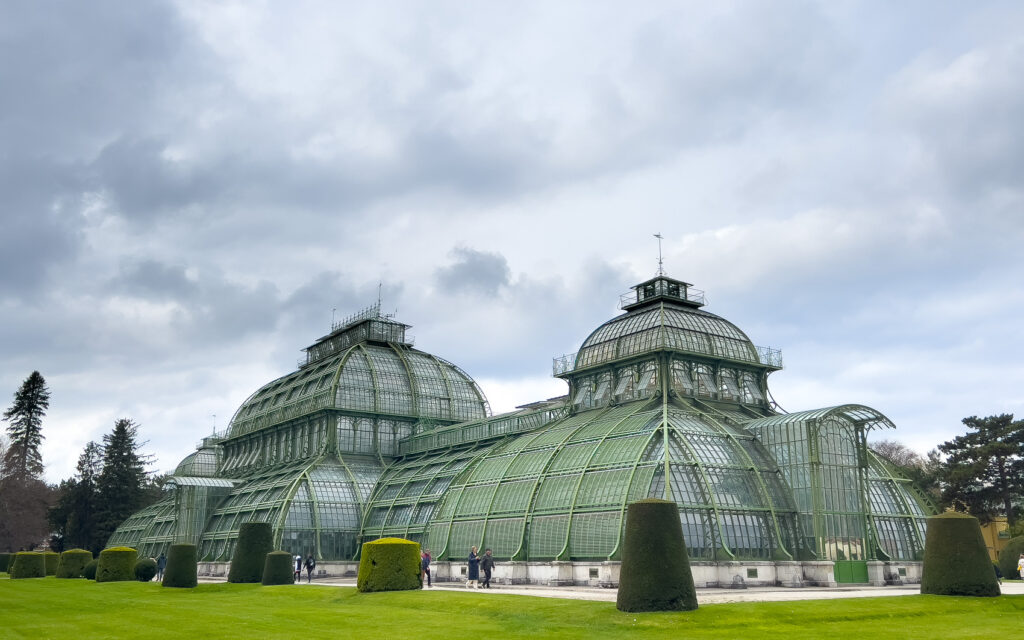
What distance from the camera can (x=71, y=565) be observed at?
70.0 metres

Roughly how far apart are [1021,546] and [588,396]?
2949 centimetres

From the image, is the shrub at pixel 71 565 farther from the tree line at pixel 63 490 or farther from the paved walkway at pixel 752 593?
the paved walkway at pixel 752 593

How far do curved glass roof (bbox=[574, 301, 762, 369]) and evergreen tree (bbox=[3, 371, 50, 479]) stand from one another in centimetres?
7599

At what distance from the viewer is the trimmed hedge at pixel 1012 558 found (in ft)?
184

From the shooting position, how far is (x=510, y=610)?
3428cm

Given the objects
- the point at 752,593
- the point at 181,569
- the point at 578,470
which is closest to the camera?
the point at 752,593

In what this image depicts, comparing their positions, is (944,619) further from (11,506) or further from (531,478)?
(11,506)

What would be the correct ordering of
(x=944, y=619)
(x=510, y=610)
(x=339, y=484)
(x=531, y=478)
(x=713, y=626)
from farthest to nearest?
(x=339, y=484) → (x=531, y=478) → (x=510, y=610) → (x=944, y=619) → (x=713, y=626)

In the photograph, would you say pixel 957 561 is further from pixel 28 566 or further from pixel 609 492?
pixel 28 566

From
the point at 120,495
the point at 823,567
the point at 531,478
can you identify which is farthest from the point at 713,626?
the point at 120,495

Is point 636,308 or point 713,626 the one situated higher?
point 636,308

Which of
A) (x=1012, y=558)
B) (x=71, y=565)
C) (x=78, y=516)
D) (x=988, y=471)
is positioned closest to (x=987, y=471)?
(x=988, y=471)

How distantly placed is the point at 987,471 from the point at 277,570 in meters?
58.8

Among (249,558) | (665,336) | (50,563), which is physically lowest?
(50,563)
